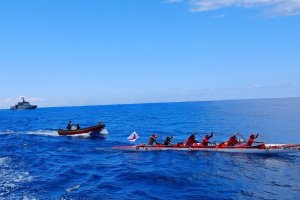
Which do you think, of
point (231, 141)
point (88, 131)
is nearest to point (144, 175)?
point (231, 141)

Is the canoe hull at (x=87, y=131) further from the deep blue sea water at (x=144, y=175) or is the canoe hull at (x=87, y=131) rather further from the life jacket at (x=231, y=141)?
the life jacket at (x=231, y=141)

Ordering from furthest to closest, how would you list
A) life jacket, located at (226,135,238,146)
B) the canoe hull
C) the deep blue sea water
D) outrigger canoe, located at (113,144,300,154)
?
the canoe hull
life jacket, located at (226,135,238,146)
outrigger canoe, located at (113,144,300,154)
the deep blue sea water

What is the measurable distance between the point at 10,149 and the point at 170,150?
1987cm

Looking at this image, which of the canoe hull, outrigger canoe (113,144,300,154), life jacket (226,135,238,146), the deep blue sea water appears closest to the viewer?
the deep blue sea water

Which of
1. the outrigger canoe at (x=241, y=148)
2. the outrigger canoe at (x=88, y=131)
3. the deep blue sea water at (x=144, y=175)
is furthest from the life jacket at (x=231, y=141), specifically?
the outrigger canoe at (x=88, y=131)

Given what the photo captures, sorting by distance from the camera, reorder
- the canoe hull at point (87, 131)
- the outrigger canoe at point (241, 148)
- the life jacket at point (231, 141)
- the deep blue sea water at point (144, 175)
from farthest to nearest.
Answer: the canoe hull at point (87, 131)
the life jacket at point (231, 141)
the outrigger canoe at point (241, 148)
the deep blue sea water at point (144, 175)

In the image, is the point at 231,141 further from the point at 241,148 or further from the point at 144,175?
the point at 144,175

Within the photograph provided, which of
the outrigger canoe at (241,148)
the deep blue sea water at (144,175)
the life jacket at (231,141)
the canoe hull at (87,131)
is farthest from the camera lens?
the canoe hull at (87,131)

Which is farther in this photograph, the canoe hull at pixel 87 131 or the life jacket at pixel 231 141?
the canoe hull at pixel 87 131

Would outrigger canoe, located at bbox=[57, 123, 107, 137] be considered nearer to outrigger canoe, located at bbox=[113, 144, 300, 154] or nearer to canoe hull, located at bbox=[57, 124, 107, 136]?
canoe hull, located at bbox=[57, 124, 107, 136]

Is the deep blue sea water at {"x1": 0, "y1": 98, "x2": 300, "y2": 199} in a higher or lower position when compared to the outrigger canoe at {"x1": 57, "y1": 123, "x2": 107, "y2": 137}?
lower

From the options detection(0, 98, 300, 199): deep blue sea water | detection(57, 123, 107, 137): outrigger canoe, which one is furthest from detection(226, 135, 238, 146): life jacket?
detection(57, 123, 107, 137): outrigger canoe

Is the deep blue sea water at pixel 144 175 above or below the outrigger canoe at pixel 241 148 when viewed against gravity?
below

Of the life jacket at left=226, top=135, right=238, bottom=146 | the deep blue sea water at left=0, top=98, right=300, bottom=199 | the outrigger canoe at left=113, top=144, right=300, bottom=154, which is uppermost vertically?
the life jacket at left=226, top=135, right=238, bottom=146
